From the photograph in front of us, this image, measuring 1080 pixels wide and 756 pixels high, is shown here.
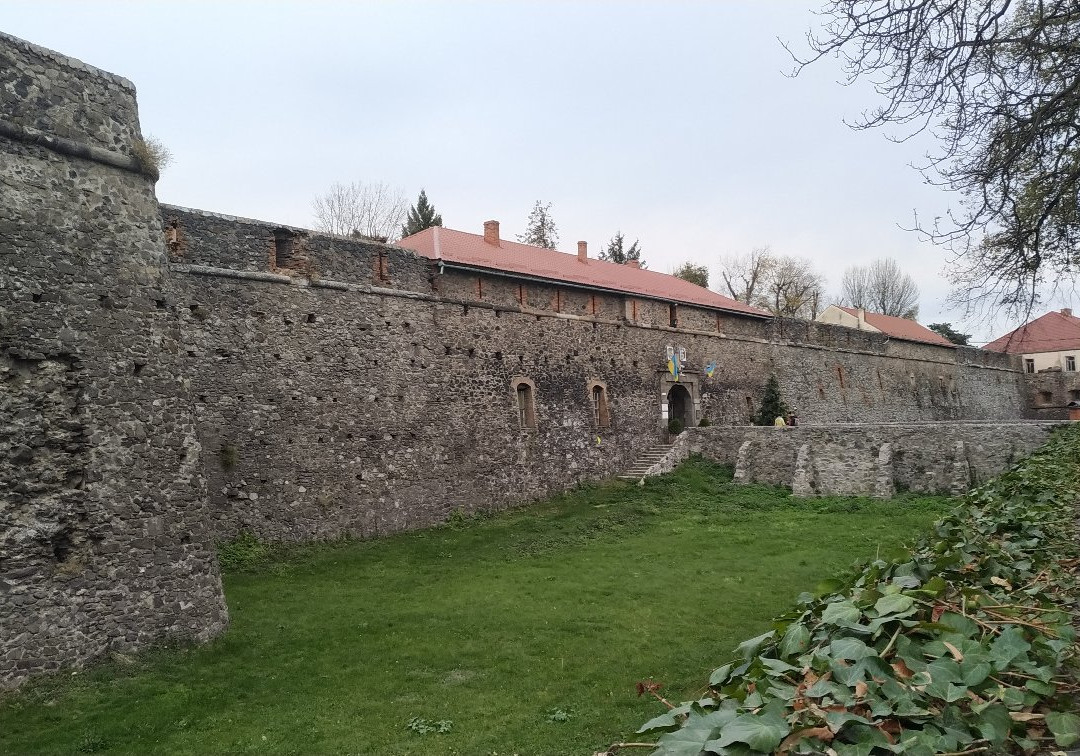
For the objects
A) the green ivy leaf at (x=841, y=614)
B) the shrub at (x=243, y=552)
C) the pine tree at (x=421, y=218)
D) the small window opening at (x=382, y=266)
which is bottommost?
the shrub at (x=243, y=552)

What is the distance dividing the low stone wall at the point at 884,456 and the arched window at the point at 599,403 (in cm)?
389

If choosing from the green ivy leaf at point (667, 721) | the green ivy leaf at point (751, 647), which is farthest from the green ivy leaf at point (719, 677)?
the green ivy leaf at point (667, 721)

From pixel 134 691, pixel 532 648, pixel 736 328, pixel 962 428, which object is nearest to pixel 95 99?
pixel 134 691

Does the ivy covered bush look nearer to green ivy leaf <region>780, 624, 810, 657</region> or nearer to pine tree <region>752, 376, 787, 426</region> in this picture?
green ivy leaf <region>780, 624, 810, 657</region>

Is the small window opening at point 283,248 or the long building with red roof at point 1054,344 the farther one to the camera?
the long building with red roof at point 1054,344

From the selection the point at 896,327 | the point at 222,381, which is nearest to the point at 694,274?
the point at 896,327

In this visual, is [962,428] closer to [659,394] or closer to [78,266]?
[659,394]

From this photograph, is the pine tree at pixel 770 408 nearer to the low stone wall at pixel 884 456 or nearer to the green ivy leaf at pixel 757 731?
the low stone wall at pixel 884 456

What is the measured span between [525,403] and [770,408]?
1096 centimetres

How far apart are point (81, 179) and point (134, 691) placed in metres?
5.69

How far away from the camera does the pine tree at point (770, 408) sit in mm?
25844

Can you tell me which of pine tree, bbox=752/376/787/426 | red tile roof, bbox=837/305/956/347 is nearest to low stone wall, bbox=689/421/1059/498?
pine tree, bbox=752/376/787/426

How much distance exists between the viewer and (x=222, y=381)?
13078 mm

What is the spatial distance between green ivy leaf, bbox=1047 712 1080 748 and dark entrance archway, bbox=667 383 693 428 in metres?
22.1
